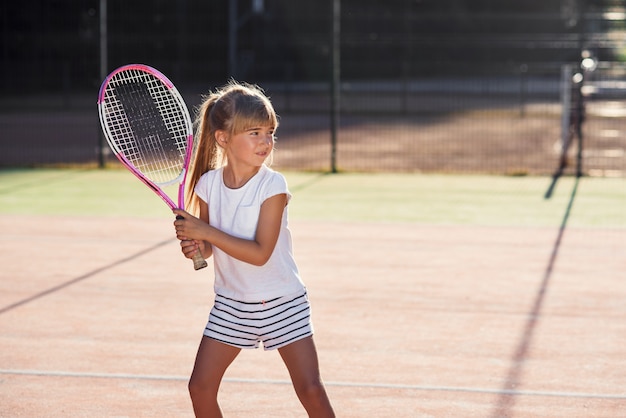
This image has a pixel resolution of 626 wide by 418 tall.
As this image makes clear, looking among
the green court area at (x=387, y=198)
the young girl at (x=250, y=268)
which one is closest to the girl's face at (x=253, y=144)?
the young girl at (x=250, y=268)

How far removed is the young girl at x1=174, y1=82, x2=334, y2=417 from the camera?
3.82 m

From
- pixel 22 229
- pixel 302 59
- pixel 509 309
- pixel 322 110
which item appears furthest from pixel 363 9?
pixel 509 309

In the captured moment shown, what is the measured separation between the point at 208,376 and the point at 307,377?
334 millimetres

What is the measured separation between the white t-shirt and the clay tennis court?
1049mm

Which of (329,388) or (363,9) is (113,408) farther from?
(363,9)

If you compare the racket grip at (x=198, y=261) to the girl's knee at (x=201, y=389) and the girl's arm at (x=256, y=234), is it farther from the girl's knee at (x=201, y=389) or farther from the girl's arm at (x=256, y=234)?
the girl's knee at (x=201, y=389)

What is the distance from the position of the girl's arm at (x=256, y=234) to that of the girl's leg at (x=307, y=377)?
1.02ft

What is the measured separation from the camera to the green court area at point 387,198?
35.0ft

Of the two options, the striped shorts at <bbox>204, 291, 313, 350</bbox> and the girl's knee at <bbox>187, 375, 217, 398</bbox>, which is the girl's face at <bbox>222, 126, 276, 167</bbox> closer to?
the striped shorts at <bbox>204, 291, 313, 350</bbox>

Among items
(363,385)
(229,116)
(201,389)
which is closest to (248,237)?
(229,116)

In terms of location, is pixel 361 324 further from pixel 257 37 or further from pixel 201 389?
pixel 257 37

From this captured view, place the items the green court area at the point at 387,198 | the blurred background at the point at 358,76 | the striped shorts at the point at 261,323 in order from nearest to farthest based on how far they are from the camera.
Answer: the striped shorts at the point at 261,323 → the green court area at the point at 387,198 → the blurred background at the point at 358,76

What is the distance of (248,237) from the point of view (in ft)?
12.7

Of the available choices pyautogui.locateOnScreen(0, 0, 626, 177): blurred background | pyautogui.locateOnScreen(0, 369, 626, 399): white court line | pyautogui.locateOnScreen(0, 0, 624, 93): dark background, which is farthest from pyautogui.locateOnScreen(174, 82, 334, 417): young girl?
pyautogui.locateOnScreen(0, 0, 624, 93): dark background
